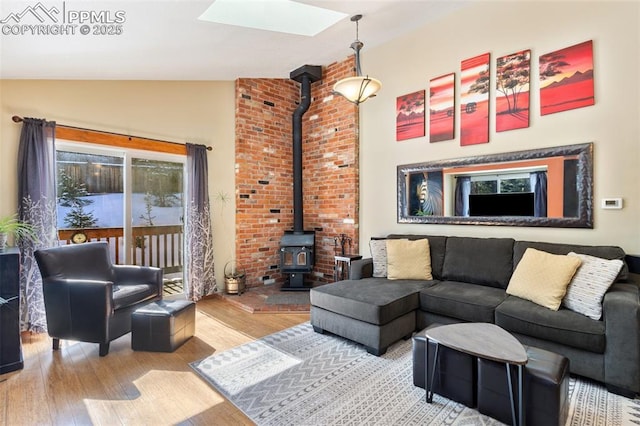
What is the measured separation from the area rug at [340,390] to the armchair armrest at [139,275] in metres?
1.08

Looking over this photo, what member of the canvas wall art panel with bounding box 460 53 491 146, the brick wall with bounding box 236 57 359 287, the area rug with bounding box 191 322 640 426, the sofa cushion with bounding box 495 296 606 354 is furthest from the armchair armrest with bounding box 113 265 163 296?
the canvas wall art panel with bounding box 460 53 491 146

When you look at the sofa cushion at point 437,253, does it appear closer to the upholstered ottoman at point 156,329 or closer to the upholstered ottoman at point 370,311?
the upholstered ottoman at point 370,311

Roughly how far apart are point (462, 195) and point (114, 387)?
364 centimetres

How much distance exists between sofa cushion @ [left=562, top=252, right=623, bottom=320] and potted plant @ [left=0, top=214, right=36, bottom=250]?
4488 mm

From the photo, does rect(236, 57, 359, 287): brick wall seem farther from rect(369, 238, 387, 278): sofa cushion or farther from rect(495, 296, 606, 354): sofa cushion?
rect(495, 296, 606, 354): sofa cushion

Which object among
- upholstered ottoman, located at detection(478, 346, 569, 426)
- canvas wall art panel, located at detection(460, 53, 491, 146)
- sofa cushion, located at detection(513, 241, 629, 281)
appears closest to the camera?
upholstered ottoman, located at detection(478, 346, 569, 426)

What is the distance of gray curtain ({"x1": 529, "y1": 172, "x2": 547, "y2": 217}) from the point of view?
2.99 metres

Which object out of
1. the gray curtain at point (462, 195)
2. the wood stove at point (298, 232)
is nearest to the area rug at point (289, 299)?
the wood stove at point (298, 232)

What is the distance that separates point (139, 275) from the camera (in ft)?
10.6

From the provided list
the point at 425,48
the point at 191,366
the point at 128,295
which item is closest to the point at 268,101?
the point at 425,48

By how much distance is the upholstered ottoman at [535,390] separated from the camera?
162 cm

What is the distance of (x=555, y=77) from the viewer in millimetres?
2900

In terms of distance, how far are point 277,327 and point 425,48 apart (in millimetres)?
3714

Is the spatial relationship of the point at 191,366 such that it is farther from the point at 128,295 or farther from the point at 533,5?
the point at 533,5
